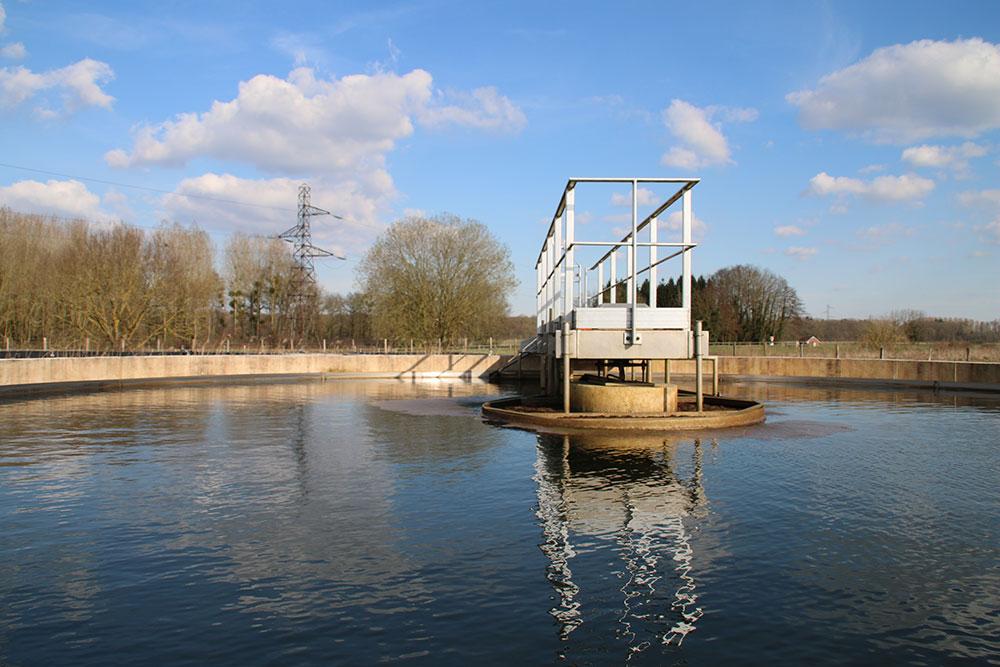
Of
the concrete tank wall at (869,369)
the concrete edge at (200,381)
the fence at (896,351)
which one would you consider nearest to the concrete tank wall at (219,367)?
the concrete edge at (200,381)

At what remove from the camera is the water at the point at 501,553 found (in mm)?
5258

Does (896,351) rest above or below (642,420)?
above

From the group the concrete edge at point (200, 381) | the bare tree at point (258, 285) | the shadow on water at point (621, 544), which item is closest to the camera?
the shadow on water at point (621, 544)

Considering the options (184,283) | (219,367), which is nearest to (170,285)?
(184,283)

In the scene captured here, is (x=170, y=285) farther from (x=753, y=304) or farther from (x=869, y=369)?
(x=753, y=304)

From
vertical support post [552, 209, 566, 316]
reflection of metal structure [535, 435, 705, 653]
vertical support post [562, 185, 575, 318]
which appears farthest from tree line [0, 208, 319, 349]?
reflection of metal structure [535, 435, 705, 653]

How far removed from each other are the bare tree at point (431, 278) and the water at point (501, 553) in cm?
4019

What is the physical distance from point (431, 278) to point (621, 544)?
4873 cm

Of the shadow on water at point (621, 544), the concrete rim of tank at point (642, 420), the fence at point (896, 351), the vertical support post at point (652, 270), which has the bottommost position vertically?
the shadow on water at point (621, 544)

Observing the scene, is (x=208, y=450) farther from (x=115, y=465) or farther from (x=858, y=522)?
(x=858, y=522)

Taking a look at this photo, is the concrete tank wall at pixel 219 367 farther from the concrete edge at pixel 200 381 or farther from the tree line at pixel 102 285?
the tree line at pixel 102 285

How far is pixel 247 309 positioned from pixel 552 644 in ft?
233

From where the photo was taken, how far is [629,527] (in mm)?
8305

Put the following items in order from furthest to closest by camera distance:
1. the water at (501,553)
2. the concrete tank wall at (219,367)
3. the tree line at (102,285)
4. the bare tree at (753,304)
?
the bare tree at (753,304)
the tree line at (102,285)
the concrete tank wall at (219,367)
the water at (501,553)
